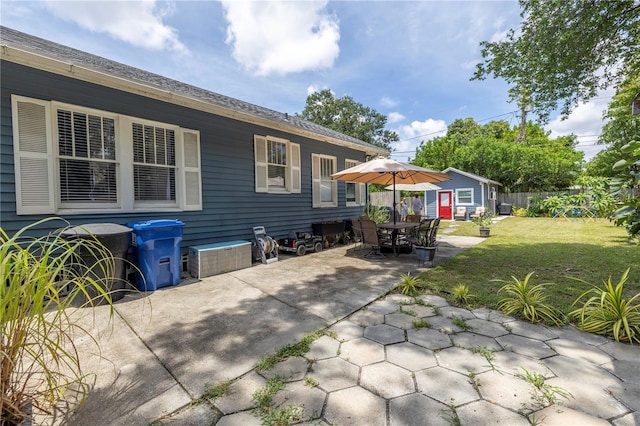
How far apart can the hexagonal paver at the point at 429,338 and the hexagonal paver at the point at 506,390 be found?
490mm

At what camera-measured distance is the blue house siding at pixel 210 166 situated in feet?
12.5

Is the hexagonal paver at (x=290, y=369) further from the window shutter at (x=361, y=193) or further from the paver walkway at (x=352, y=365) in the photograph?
the window shutter at (x=361, y=193)

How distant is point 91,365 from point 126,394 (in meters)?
0.68

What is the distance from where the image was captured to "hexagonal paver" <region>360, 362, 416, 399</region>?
6.54 feet

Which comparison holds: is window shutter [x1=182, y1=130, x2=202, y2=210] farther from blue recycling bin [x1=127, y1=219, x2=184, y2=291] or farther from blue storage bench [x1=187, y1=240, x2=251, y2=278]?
blue recycling bin [x1=127, y1=219, x2=184, y2=291]

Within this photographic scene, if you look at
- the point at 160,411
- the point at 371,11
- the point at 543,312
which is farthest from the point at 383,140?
the point at 160,411

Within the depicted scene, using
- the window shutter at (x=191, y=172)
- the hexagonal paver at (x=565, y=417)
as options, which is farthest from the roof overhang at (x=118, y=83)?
the hexagonal paver at (x=565, y=417)

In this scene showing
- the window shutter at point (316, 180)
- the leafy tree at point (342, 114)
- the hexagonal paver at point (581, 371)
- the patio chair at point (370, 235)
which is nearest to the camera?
the hexagonal paver at point (581, 371)

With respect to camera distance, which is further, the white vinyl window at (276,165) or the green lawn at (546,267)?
the white vinyl window at (276,165)

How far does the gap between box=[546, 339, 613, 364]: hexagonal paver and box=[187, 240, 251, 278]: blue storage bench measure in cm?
493

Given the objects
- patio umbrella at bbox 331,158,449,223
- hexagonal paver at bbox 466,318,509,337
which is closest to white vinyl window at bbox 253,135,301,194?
patio umbrella at bbox 331,158,449,223

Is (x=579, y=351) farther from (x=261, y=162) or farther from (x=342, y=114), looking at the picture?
(x=342, y=114)

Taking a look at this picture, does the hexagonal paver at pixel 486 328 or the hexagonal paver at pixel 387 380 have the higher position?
the hexagonal paver at pixel 387 380

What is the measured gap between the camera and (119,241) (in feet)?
13.0
